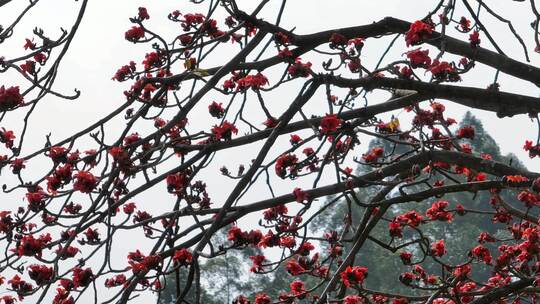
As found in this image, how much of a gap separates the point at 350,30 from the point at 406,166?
2.78 feet

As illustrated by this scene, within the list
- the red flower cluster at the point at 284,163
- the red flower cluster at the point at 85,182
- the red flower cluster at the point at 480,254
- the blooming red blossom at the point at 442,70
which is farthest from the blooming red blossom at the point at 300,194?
the red flower cluster at the point at 480,254

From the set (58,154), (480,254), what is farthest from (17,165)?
(480,254)

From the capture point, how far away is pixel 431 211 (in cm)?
608

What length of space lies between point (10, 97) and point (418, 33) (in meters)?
1.86

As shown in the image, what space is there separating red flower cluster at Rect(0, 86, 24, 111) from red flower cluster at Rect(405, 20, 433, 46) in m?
1.79

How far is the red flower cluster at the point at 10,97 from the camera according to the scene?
3754 millimetres

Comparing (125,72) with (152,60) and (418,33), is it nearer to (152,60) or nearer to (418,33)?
(152,60)

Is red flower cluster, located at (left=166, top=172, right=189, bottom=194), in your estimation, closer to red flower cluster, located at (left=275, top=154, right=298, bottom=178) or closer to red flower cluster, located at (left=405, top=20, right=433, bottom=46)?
red flower cluster, located at (left=275, top=154, right=298, bottom=178)

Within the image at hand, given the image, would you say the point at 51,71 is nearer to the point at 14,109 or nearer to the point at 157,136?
the point at 14,109

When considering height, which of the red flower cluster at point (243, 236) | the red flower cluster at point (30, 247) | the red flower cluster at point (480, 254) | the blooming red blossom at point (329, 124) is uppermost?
the red flower cluster at point (480, 254)

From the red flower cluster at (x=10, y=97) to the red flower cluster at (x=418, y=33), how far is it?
5.86 feet

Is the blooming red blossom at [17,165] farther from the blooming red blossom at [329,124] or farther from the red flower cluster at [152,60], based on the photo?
the blooming red blossom at [329,124]

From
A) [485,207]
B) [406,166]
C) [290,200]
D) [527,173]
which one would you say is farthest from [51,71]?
[485,207]

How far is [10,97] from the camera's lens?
3.76m
